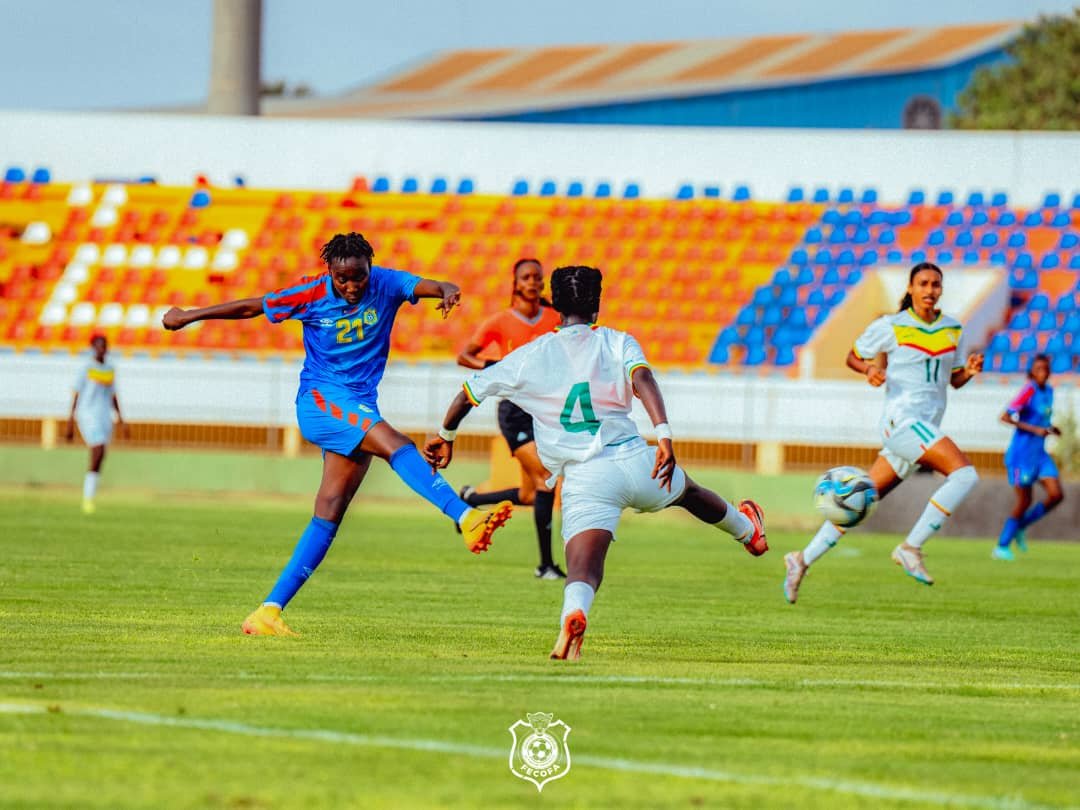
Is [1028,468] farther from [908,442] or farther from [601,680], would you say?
[601,680]

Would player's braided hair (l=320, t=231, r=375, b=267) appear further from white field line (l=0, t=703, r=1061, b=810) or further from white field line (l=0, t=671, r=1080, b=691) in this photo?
white field line (l=0, t=703, r=1061, b=810)

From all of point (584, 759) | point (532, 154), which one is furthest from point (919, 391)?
point (532, 154)

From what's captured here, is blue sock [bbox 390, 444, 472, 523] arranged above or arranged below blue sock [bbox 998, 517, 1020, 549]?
above

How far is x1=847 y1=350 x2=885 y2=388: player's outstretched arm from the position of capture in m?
14.0

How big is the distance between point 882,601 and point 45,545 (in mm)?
7468

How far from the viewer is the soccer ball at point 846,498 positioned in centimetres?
1362

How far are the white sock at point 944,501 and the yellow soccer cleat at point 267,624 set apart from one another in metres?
5.33

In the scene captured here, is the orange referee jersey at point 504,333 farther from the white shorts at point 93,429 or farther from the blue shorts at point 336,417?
the white shorts at point 93,429

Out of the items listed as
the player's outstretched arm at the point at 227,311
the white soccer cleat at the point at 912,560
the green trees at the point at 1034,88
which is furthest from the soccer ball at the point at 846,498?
the green trees at the point at 1034,88

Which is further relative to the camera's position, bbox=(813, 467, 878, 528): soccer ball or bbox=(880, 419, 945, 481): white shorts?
bbox=(880, 419, 945, 481): white shorts

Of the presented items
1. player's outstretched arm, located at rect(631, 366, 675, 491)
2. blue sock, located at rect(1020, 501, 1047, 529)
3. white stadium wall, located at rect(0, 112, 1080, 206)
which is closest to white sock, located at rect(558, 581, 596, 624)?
player's outstretched arm, located at rect(631, 366, 675, 491)

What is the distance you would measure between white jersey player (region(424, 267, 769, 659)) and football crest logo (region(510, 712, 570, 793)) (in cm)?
244

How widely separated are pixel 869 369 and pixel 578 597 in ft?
17.5

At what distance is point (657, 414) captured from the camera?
924 centimetres
